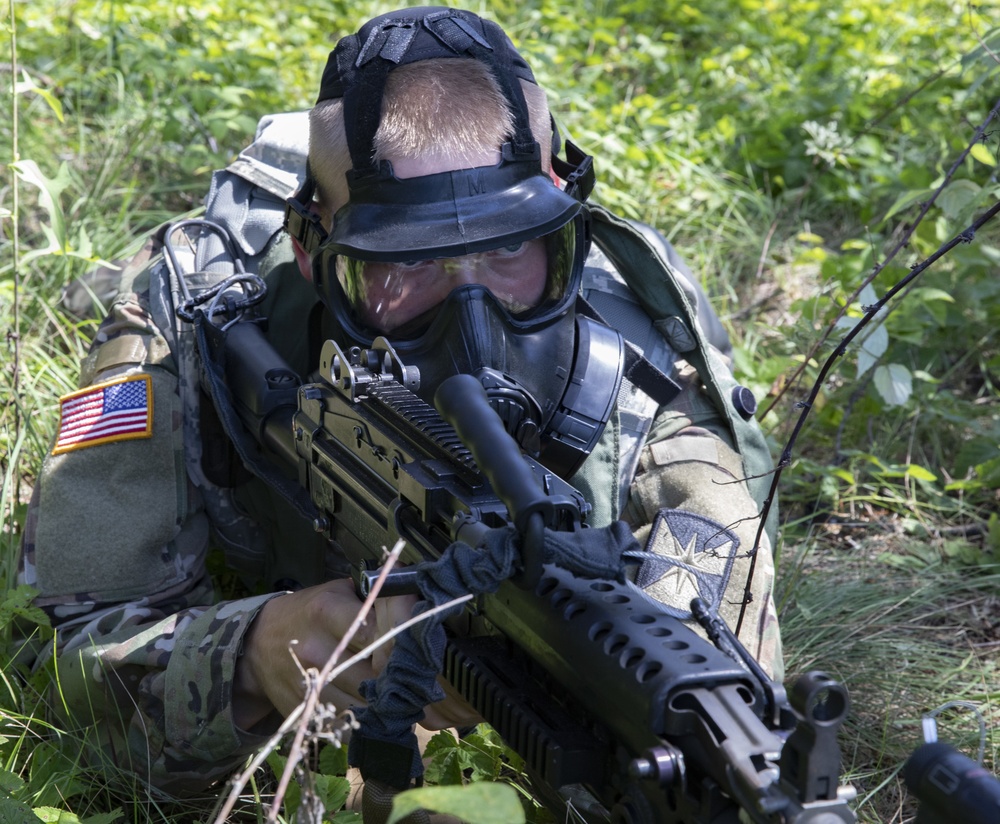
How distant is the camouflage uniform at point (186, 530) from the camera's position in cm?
249

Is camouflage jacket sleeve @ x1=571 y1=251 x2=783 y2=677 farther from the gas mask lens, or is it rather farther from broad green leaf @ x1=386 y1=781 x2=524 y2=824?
broad green leaf @ x1=386 y1=781 x2=524 y2=824

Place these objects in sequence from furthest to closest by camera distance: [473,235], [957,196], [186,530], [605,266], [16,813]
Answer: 1. [957,196]
2. [605,266]
3. [186,530]
4. [473,235]
5. [16,813]

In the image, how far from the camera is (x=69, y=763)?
260cm

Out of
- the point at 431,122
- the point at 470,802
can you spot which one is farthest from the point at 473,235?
the point at 470,802

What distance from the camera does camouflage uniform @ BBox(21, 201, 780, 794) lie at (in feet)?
8.16

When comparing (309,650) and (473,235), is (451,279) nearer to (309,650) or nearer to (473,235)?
(473,235)

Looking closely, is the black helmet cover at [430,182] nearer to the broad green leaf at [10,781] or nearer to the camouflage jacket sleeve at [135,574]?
the camouflage jacket sleeve at [135,574]

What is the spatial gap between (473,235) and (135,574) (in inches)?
48.1

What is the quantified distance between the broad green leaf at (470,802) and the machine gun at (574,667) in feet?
0.56

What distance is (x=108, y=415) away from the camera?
2.74m

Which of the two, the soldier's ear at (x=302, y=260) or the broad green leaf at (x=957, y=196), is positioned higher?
the broad green leaf at (x=957, y=196)

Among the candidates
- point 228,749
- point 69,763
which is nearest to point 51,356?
point 69,763

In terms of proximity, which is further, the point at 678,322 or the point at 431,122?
the point at 678,322

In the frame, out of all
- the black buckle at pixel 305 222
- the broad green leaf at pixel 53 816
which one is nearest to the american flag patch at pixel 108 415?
the black buckle at pixel 305 222
